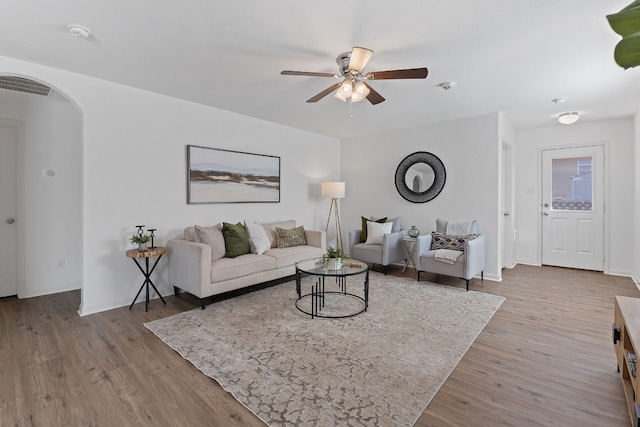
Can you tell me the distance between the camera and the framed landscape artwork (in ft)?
13.4

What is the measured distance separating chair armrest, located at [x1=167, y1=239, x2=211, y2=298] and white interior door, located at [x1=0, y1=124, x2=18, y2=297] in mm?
1942

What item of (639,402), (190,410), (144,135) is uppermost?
(144,135)

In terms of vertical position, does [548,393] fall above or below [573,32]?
below

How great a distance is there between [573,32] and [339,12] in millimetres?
1791

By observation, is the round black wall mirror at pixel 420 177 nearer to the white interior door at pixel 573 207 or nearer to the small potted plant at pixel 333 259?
the white interior door at pixel 573 207

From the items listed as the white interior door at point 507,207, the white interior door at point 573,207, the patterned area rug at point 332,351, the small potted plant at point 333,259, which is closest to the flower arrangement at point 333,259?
the small potted plant at point 333,259

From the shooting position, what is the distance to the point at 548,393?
1923 millimetres

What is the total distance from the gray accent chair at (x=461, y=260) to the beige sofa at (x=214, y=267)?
164 centimetres

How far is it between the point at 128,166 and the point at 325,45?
2581 millimetres

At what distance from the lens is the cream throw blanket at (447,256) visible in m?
4.04

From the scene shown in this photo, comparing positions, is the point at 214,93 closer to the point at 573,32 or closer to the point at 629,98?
the point at 573,32

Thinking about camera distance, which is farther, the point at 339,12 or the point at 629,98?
the point at 629,98

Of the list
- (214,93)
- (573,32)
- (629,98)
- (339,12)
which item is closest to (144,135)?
(214,93)

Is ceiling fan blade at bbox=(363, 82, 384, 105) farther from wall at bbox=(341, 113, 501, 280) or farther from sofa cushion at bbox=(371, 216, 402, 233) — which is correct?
sofa cushion at bbox=(371, 216, 402, 233)
